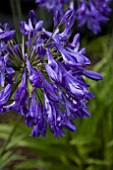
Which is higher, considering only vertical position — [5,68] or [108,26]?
[5,68]

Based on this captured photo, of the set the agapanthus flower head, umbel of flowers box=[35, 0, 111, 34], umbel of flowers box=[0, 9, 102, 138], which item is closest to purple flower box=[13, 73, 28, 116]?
umbel of flowers box=[0, 9, 102, 138]

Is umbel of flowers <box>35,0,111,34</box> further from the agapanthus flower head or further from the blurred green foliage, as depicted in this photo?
the blurred green foliage

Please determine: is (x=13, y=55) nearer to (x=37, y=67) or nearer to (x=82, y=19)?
(x=37, y=67)

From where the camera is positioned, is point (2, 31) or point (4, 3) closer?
point (2, 31)

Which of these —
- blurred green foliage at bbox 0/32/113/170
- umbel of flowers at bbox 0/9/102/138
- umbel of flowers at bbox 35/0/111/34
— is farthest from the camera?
blurred green foliage at bbox 0/32/113/170

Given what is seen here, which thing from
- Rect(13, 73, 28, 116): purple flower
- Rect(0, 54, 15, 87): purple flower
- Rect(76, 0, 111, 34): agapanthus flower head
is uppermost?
Rect(0, 54, 15, 87): purple flower

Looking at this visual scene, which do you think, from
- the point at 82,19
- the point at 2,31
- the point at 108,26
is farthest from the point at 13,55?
the point at 108,26

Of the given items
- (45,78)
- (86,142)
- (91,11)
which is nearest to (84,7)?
(91,11)

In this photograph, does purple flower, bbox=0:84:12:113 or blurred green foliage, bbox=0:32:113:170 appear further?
blurred green foliage, bbox=0:32:113:170

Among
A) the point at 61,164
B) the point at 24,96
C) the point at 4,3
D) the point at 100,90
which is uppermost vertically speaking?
the point at 24,96
